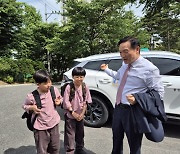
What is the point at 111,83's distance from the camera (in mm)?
4738

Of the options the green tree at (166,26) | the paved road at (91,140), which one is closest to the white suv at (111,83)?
the paved road at (91,140)

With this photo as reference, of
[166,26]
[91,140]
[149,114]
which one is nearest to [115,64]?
[91,140]

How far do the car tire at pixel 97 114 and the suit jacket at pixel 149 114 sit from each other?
2.43 meters

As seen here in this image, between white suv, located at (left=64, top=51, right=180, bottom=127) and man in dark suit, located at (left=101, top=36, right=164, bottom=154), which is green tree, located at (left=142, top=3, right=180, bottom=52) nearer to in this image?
white suv, located at (left=64, top=51, right=180, bottom=127)

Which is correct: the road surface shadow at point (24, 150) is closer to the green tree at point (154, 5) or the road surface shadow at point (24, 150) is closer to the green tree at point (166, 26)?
the green tree at point (154, 5)

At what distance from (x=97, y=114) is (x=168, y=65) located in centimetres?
176

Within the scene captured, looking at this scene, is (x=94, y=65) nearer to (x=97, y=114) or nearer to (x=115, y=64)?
(x=115, y=64)

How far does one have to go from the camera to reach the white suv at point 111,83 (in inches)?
167

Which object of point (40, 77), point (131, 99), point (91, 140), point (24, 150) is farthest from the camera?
point (91, 140)

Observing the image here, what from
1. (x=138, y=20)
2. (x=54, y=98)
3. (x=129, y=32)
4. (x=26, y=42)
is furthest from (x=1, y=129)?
(x=138, y=20)

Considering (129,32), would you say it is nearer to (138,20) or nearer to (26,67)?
(138,20)

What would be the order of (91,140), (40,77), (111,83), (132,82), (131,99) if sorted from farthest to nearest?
(111,83)
(91,140)
(40,77)
(132,82)
(131,99)

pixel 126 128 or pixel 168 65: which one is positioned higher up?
pixel 168 65

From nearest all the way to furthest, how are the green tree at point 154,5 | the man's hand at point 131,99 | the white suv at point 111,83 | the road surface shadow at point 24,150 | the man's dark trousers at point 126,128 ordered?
the man's hand at point 131,99, the man's dark trousers at point 126,128, the road surface shadow at point 24,150, the white suv at point 111,83, the green tree at point 154,5
